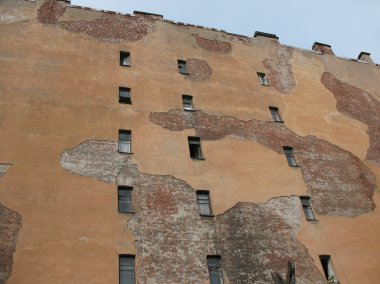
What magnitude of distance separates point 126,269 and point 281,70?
617 inches

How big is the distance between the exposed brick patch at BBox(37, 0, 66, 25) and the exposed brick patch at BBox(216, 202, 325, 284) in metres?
13.6

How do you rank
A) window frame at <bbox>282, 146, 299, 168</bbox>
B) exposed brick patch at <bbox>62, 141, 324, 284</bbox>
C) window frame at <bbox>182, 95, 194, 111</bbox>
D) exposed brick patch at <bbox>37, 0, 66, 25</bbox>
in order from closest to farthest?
exposed brick patch at <bbox>62, 141, 324, 284</bbox>
window frame at <bbox>282, 146, 299, 168</bbox>
window frame at <bbox>182, 95, 194, 111</bbox>
exposed brick patch at <bbox>37, 0, 66, 25</bbox>

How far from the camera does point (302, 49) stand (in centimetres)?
2795

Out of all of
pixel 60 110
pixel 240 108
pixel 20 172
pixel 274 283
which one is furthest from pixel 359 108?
pixel 20 172

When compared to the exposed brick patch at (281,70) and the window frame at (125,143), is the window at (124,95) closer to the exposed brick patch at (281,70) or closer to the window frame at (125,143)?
the window frame at (125,143)

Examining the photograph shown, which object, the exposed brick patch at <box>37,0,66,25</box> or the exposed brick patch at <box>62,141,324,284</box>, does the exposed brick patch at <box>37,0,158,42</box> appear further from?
the exposed brick patch at <box>62,141,324,284</box>

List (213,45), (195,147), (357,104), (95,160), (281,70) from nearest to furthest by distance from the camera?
1. (95,160)
2. (195,147)
3. (213,45)
4. (281,70)
5. (357,104)

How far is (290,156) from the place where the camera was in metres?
20.8

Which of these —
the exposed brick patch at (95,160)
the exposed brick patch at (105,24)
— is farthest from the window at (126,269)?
the exposed brick patch at (105,24)

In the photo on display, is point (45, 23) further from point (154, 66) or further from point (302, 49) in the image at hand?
point (302, 49)

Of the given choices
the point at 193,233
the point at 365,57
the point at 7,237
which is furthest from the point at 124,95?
the point at 365,57

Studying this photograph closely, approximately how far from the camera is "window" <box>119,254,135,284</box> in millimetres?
14391

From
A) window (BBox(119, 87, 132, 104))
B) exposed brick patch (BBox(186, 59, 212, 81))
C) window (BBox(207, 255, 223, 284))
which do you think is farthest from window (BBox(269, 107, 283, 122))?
window (BBox(207, 255, 223, 284))

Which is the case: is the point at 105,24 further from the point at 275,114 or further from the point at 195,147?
the point at 275,114
